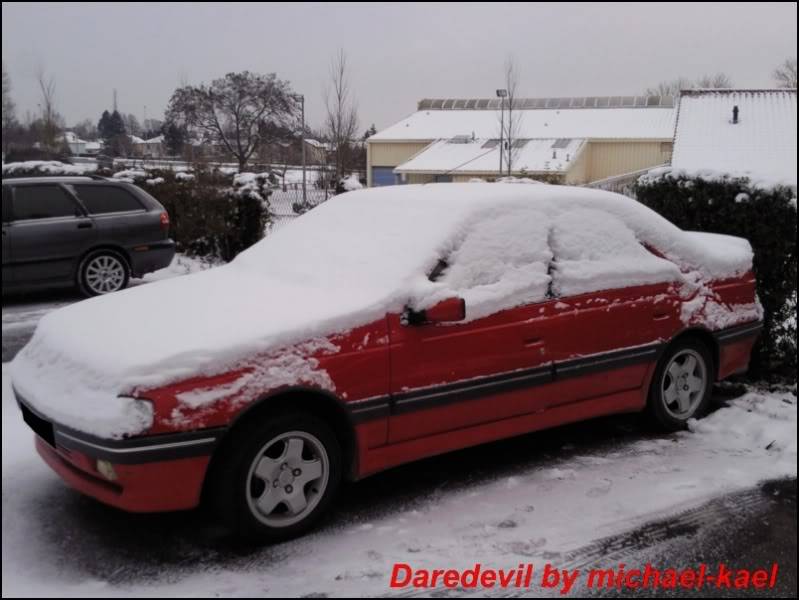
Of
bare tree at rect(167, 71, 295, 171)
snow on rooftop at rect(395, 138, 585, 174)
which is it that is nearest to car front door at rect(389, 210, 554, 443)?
bare tree at rect(167, 71, 295, 171)

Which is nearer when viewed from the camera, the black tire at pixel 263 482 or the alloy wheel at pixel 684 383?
the black tire at pixel 263 482

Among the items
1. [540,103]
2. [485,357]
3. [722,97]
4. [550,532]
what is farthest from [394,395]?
[540,103]

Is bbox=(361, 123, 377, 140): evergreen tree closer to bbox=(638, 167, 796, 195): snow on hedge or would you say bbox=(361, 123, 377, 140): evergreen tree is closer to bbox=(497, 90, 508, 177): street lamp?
bbox=(497, 90, 508, 177): street lamp

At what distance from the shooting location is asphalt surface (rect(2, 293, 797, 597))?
3.23 meters

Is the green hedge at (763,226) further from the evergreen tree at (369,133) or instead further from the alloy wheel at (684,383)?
the evergreen tree at (369,133)

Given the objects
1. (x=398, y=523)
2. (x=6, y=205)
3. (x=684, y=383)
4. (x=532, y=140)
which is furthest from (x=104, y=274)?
(x=532, y=140)

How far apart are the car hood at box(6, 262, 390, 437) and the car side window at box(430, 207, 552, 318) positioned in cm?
51

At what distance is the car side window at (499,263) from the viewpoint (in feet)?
13.3

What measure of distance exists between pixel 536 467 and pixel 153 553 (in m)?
2.19

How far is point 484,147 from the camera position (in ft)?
54.6

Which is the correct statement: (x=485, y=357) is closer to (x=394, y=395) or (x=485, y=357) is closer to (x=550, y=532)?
(x=394, y=395)

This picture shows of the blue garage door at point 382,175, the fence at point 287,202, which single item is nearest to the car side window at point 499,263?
the fence at point 287,202

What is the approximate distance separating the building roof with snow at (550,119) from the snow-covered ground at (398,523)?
34.2ft

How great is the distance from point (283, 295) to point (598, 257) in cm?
198
